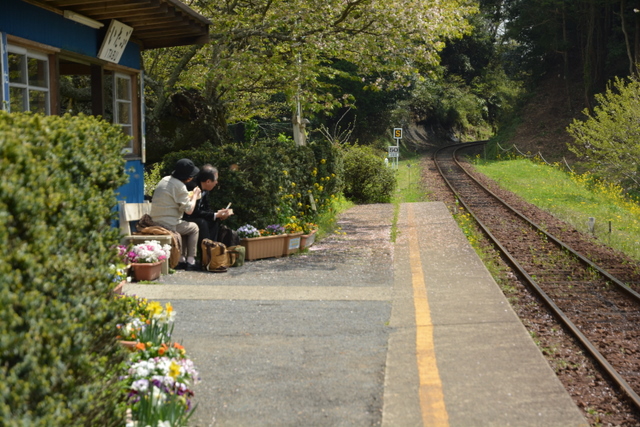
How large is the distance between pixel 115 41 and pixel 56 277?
7119mm

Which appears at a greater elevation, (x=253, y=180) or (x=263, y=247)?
(x=253, y=180)

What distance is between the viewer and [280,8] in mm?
14602

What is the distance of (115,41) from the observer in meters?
9.46

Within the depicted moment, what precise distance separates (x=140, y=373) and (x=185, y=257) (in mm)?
5657

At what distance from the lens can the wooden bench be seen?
890cm

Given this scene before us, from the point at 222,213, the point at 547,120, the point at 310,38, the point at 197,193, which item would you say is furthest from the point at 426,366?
the point at 547,120

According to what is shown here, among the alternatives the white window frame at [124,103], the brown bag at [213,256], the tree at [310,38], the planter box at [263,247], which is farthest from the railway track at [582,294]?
the white window frame at [124,103]

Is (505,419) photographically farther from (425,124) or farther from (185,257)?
(425,124)

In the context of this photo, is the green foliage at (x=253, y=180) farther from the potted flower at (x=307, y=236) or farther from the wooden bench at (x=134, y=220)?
the wooden bench at (x=134, y=220)

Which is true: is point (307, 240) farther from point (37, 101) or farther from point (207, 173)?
point (37, 101)

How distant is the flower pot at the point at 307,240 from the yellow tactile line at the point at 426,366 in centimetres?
268

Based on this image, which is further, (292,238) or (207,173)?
(292,238)

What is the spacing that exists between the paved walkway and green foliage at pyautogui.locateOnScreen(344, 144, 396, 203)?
1141cm

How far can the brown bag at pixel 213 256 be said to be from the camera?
940cm
